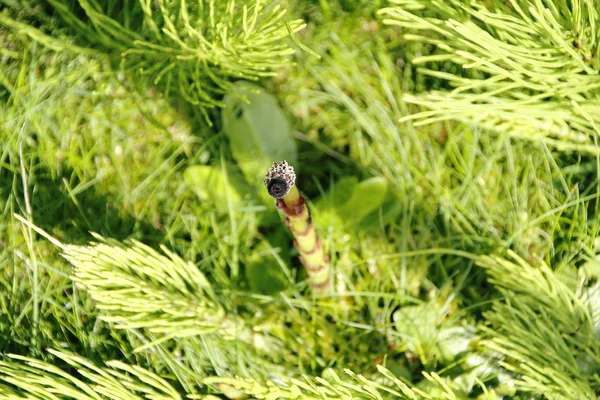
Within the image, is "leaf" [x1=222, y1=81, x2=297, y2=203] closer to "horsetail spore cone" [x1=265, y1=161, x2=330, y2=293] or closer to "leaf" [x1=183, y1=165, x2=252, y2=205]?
"leaf" [x1=183, y1=165, x2=252, y2=205]

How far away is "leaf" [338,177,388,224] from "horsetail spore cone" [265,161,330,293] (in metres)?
0.11

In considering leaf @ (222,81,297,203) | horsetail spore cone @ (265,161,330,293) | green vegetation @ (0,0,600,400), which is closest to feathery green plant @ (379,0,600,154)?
green vegetation @ (0,0,600,400)

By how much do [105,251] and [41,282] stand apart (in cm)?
27

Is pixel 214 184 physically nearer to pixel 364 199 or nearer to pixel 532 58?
pixel 364 199

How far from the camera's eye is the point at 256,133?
1.04 m

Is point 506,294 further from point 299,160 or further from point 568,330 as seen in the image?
point 299,160

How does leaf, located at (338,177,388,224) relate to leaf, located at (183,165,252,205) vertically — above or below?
below

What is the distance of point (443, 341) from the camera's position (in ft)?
3.14

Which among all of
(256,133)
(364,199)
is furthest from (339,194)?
(256,133)

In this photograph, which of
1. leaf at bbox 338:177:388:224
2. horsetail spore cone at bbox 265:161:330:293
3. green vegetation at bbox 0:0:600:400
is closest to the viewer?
horsetail spore cone at bbox 265:161:330:293

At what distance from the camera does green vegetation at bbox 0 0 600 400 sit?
0.89 meters

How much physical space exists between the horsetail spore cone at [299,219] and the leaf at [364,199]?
109mm

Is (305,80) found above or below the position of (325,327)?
above

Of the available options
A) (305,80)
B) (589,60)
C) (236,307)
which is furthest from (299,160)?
(589,60)
